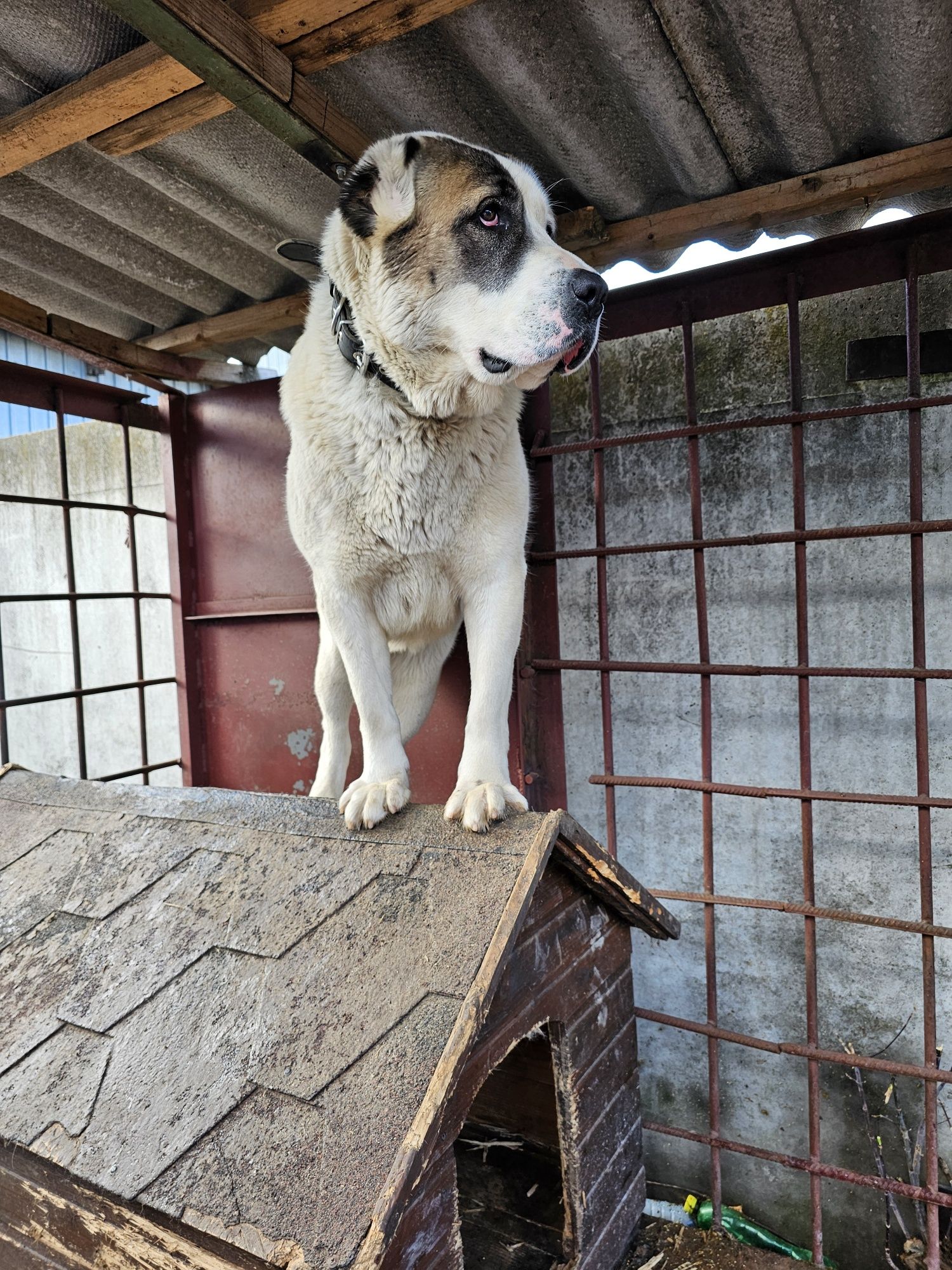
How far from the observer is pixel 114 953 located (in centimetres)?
146

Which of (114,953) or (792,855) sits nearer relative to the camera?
(114,953)

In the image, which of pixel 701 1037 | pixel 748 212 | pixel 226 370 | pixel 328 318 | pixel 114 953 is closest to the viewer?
pixel 114 953

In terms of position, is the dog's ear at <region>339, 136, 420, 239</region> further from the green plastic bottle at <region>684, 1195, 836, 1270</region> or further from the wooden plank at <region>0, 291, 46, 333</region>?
the green plastic bottle at <region>684, 1195, 836, 1270</region>

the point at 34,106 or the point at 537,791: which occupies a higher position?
the point at 34,106

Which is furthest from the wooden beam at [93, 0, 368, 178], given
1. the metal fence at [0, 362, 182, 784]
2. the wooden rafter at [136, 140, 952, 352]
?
the metal fence at [0, 362, 182, 784]

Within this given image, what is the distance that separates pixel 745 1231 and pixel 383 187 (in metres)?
3.72

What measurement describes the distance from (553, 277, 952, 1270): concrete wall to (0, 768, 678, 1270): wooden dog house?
1.12 metres

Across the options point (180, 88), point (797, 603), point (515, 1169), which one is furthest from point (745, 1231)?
point (180, 88)

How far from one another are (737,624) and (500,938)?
6.66 feet

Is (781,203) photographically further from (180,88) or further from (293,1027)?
(293,1027)

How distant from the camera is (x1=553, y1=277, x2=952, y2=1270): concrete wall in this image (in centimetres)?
264

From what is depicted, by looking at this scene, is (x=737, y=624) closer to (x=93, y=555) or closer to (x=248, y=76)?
(x=248, y=76)

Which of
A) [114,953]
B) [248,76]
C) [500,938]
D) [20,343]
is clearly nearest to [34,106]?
[248,76]

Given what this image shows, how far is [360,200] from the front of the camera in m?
1.74
